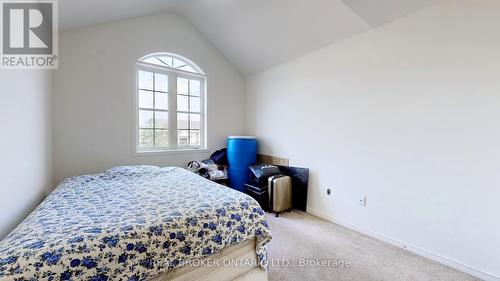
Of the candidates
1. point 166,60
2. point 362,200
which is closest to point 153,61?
point 166,60

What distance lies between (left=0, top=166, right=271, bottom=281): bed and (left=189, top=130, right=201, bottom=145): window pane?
1.74 metres

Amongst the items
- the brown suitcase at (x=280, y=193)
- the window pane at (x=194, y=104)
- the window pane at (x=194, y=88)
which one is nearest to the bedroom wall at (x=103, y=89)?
the window pane at (x=194, y=88)

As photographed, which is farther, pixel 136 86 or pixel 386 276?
pixel 136 86

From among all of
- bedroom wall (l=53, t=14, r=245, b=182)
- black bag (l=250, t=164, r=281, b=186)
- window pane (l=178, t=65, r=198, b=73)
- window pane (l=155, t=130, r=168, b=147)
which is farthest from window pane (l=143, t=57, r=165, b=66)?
black bag (l=250, t=164, r=281, b=186)

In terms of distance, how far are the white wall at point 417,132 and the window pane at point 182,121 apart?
2.02 m

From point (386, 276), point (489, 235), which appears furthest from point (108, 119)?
point (489, 235)

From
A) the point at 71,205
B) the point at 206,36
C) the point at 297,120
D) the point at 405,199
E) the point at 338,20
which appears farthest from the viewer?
the point at 206,36

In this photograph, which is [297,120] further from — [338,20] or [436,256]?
[436,256]

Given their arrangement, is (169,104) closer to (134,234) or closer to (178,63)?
(178,63)

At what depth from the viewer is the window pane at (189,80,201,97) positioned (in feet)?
12.1

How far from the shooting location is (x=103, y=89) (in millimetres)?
2787

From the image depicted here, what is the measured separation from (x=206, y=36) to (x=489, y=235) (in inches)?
165

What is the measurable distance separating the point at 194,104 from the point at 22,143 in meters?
2.38

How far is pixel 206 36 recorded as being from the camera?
3.66 m
